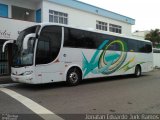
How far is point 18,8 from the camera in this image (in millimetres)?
20094

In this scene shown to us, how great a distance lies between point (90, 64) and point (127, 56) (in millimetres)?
4417

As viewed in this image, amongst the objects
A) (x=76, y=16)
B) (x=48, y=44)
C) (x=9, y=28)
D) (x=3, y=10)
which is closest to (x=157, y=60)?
(x=76, y=16)

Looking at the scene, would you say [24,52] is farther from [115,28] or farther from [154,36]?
[154,36]

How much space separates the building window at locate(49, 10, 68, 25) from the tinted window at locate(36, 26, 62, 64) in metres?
9.21

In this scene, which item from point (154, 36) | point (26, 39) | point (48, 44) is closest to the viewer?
point (26, 39)

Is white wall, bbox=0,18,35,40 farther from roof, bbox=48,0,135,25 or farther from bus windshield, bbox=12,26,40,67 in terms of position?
roof, bbox=48,0,135,25

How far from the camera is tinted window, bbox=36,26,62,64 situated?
33.6 ft

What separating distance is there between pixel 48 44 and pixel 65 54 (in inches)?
46.5

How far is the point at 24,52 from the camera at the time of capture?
34.3 feet

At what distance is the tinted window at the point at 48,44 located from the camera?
10.2m

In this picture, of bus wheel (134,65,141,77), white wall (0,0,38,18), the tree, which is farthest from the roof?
the tree

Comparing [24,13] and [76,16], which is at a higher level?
[24,13]

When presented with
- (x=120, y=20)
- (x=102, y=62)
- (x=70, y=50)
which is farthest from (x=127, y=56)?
(x=120, y=20)

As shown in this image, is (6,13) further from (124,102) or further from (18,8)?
(124,102)
